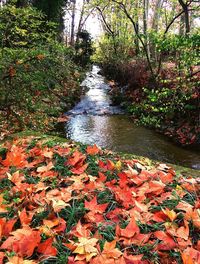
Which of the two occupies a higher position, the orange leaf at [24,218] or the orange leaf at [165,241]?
the orange leaf at [24,218]

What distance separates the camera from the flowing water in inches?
267

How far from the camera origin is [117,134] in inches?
332

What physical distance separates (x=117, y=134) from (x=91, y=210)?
6340 mm

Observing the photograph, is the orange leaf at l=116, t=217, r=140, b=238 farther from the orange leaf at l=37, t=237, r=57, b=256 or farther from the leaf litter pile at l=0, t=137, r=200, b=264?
the orange leaf at l=37, t=237, r=57, b=256

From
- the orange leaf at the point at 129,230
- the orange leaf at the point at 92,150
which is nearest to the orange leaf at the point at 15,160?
the orange leaf at the point at 92,150

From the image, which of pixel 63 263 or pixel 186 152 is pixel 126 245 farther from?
pixel 186 152

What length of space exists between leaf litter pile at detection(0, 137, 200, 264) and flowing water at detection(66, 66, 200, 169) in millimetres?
3830

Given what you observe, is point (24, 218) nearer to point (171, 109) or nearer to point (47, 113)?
point (171, 109)

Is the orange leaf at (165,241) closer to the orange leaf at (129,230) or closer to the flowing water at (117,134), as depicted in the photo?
the orange leaf at (129,230)

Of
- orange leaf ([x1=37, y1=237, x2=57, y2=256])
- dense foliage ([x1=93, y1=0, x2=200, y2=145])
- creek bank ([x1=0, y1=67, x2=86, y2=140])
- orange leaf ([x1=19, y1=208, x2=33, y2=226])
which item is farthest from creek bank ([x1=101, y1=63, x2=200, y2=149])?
orange leaf ([x1=37, y1=237, x2=57, y2=256])

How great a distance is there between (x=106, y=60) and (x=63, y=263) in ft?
68.0

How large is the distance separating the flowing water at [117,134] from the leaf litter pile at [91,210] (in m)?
3.83

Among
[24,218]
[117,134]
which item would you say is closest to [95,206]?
[24,218]

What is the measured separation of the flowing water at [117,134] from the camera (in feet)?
22.3
